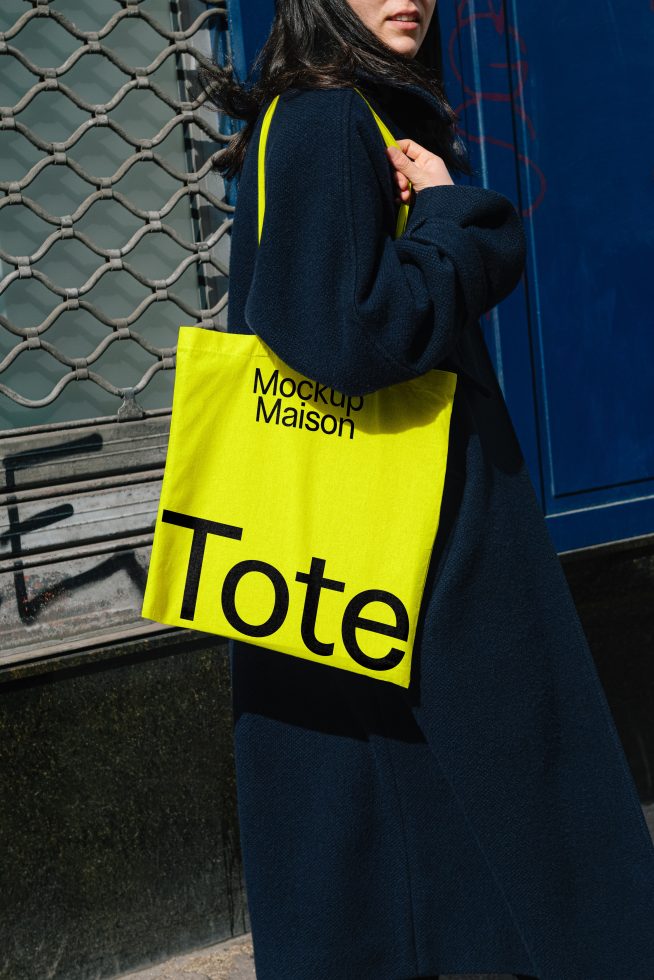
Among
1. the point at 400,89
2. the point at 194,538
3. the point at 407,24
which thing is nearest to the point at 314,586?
the point at 194,538

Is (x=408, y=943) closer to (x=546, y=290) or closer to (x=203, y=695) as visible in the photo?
(x=203, y=695)

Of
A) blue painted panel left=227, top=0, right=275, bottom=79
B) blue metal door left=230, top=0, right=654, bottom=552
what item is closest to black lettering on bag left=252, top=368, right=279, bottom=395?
blue painted panel left=227, top=0, right=275, bottom=79

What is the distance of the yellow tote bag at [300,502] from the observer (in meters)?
1.59

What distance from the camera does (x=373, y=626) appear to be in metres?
1.59

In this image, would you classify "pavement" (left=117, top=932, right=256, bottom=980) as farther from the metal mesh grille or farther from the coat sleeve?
the coat sleeve

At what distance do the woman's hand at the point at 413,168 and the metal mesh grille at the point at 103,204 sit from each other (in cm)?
124

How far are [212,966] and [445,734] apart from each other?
1.42m

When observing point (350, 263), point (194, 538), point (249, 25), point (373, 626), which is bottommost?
point (373, 626)

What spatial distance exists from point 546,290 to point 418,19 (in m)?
1.42

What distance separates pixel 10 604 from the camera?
2.58 m

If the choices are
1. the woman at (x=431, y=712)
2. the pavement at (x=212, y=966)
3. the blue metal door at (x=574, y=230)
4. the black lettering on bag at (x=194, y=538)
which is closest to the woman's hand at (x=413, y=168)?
the woman at (x=431, y=712)

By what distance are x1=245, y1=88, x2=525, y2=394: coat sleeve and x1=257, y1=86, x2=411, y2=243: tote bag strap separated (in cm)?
2

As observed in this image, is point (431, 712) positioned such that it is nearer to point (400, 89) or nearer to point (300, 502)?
point (300, 502)

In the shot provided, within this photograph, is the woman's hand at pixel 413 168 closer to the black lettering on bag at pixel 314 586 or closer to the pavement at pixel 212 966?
the black lettering on bag at pixel 314 586
